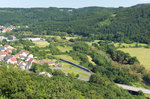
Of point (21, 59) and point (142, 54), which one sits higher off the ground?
point (21, 59)

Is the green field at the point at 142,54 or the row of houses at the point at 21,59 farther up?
the row of houses at the point at 21,59

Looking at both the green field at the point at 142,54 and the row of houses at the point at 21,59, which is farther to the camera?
the green field at the point at 142,54

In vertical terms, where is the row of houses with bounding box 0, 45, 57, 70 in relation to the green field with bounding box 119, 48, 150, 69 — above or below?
above

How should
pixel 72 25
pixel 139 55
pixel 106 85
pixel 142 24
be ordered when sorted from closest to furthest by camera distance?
pixel 106 85 < pixel 139 55 < pixel 142 24 < pixel 72 25

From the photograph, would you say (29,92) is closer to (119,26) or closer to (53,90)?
(53,90)

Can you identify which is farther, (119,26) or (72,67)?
(119,26)

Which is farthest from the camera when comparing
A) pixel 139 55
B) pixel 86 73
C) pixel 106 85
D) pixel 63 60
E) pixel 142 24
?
pixel 142 24

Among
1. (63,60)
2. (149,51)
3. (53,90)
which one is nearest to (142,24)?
(149,51)

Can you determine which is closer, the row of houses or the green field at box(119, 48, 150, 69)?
the row of houses
